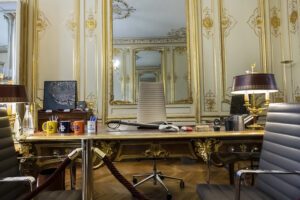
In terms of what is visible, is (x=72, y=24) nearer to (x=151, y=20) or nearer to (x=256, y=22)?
(x=151, y=20)

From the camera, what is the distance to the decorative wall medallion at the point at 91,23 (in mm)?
3520

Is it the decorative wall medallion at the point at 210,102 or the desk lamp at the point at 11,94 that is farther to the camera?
the decorative wall medallion at the point at 210,102

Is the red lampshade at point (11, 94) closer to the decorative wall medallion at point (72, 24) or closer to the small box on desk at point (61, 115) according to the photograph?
the small box on desk at point (61, 115)

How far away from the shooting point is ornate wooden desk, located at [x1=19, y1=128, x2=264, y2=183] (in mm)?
1322

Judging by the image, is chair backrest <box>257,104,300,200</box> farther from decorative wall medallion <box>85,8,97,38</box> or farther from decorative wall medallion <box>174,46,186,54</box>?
decorative wall medallion <box>85,8,97,38</box>

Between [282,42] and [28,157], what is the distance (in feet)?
13.0

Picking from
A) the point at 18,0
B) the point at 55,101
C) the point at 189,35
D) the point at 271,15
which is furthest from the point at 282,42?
the point at 18,0

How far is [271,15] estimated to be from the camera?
3.54 m

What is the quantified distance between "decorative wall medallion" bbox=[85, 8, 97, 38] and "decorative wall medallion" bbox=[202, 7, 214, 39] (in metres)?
1.88

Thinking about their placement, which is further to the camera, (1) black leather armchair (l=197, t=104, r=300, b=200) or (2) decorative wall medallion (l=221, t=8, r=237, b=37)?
(2) decorative wall medallion (l=221, t=8, r=237, b=37)

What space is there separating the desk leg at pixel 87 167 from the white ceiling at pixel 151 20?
2.93 m

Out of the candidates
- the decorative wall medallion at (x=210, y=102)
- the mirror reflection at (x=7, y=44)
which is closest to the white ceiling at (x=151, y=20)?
the decorative wall medallion at (x=210, y=102)

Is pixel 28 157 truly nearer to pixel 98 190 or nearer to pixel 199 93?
pixel 98 190

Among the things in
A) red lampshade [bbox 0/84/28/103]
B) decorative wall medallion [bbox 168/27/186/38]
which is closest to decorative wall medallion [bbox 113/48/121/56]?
decorative wall medallion [bbox 168/27/186/38]
